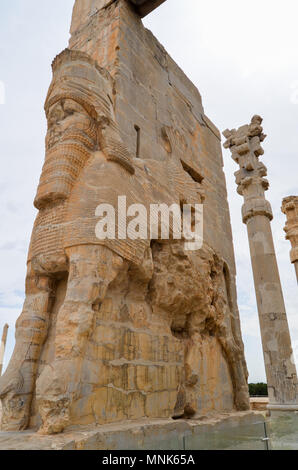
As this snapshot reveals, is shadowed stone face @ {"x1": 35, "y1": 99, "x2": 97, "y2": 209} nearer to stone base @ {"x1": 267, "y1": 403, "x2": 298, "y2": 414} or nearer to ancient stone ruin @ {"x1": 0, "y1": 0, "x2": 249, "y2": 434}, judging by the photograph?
ancient stone ruin @ {"x1": 0, "y1": 0, "x2": 249, "y2": 434}

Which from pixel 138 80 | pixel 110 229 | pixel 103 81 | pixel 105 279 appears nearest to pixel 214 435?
pixel 105 279

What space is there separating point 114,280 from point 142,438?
1155mm

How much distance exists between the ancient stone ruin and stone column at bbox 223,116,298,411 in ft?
8.37

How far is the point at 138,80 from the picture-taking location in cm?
442

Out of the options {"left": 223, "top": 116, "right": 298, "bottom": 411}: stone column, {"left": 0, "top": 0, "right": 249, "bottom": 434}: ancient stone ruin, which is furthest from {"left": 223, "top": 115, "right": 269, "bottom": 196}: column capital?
{"left": 0, "top": 0, "right": 249, "bottom": 434}: ancient stone ruin

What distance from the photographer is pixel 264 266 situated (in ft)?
24.6

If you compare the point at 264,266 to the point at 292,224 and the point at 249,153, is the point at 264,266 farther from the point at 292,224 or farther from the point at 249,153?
the point at 292,224

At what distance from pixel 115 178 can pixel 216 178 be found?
3.03 metres

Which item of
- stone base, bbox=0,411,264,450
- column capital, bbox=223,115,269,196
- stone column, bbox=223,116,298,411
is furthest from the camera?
column capital, bbox=223,115,269,196

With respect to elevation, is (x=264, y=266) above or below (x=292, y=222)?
below

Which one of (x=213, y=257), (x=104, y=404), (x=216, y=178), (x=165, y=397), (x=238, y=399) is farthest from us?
(x=216, y=178)

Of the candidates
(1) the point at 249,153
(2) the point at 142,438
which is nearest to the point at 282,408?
(2) the point at 142,438

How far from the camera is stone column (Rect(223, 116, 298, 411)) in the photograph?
665 cm

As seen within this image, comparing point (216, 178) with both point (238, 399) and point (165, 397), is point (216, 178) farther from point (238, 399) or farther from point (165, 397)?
point (165, 397)
